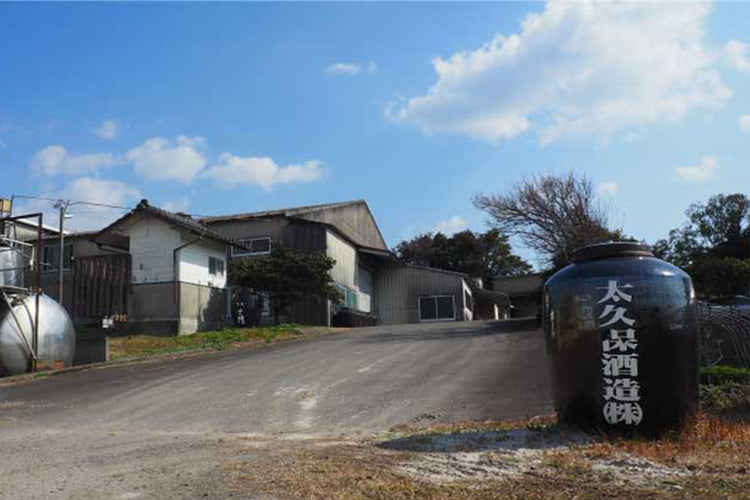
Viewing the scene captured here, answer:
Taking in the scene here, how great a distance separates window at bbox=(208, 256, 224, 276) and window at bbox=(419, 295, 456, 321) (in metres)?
12.4

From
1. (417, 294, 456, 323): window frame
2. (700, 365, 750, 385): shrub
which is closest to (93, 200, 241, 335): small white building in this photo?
(417, 294, 456, 323): window frame

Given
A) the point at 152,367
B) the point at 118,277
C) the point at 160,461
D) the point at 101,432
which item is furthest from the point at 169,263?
the point at 160,461

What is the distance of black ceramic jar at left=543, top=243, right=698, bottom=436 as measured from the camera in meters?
6.13

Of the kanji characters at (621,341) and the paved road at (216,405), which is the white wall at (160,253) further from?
the kanji characters at (621,341)

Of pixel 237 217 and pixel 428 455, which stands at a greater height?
pixel 237 217

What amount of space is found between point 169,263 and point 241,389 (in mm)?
12713

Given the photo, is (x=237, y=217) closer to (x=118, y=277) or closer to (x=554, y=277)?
(x=118, y=277)

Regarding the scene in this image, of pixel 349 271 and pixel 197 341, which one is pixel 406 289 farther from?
pixel 197 341

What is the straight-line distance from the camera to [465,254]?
50.6 metres

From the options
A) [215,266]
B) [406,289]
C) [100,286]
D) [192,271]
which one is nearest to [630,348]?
[192,271]

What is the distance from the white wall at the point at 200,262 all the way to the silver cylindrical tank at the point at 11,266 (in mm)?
6227

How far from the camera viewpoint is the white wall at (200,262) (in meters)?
23.6

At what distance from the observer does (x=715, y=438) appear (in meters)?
6.20

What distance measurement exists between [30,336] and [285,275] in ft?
32.4
